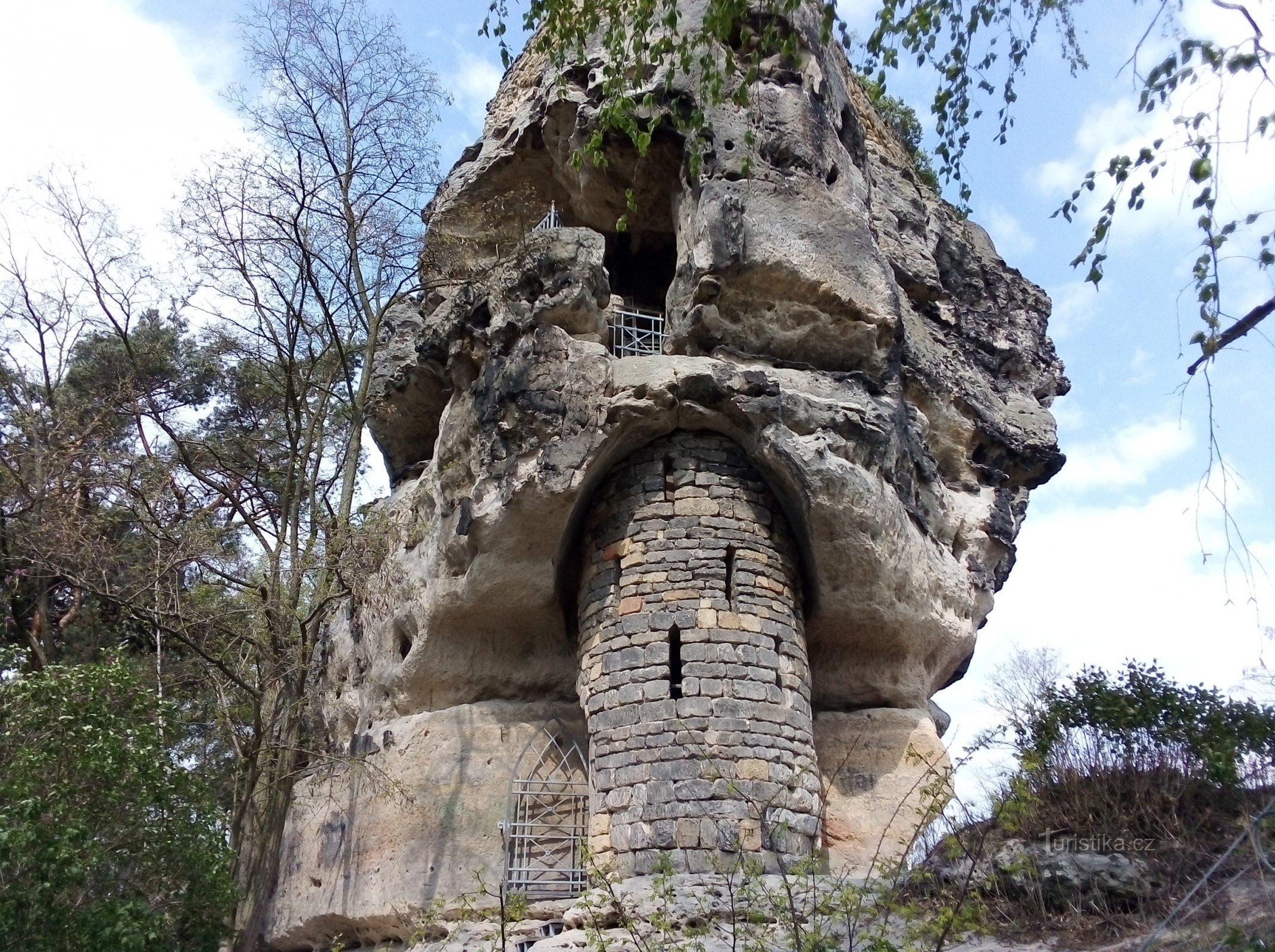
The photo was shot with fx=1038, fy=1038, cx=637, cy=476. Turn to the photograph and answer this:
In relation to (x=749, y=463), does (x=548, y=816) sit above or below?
below

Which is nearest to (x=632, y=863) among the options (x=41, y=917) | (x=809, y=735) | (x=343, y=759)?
(x=809, y=735)

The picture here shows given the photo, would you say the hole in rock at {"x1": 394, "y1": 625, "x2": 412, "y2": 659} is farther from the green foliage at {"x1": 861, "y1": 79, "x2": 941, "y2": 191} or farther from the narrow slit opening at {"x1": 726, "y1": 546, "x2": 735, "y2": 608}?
the green foliage at {"x1": 861, "y1": 79, "x2": 941, "y2": 191}

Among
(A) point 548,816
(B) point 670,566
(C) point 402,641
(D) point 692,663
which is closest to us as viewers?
(D) point 692,663

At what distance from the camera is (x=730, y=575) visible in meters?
8.20

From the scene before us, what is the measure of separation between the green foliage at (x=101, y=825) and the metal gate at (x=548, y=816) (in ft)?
7.00

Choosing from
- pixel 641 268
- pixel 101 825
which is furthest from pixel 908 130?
pixel 101 825

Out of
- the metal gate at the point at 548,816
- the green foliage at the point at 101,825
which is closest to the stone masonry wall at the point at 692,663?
the metal gate at the point at 548,816

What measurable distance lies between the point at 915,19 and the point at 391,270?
677 cm

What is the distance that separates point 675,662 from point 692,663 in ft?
0.64

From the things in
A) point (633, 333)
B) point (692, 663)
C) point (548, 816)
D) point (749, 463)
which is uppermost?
point (633, 333)

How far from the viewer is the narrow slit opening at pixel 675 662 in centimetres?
773

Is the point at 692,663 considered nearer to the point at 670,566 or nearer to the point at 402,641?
the point at 670,566

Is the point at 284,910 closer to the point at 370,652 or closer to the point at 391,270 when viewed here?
the point at 370,652

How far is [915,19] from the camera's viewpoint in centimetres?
518
